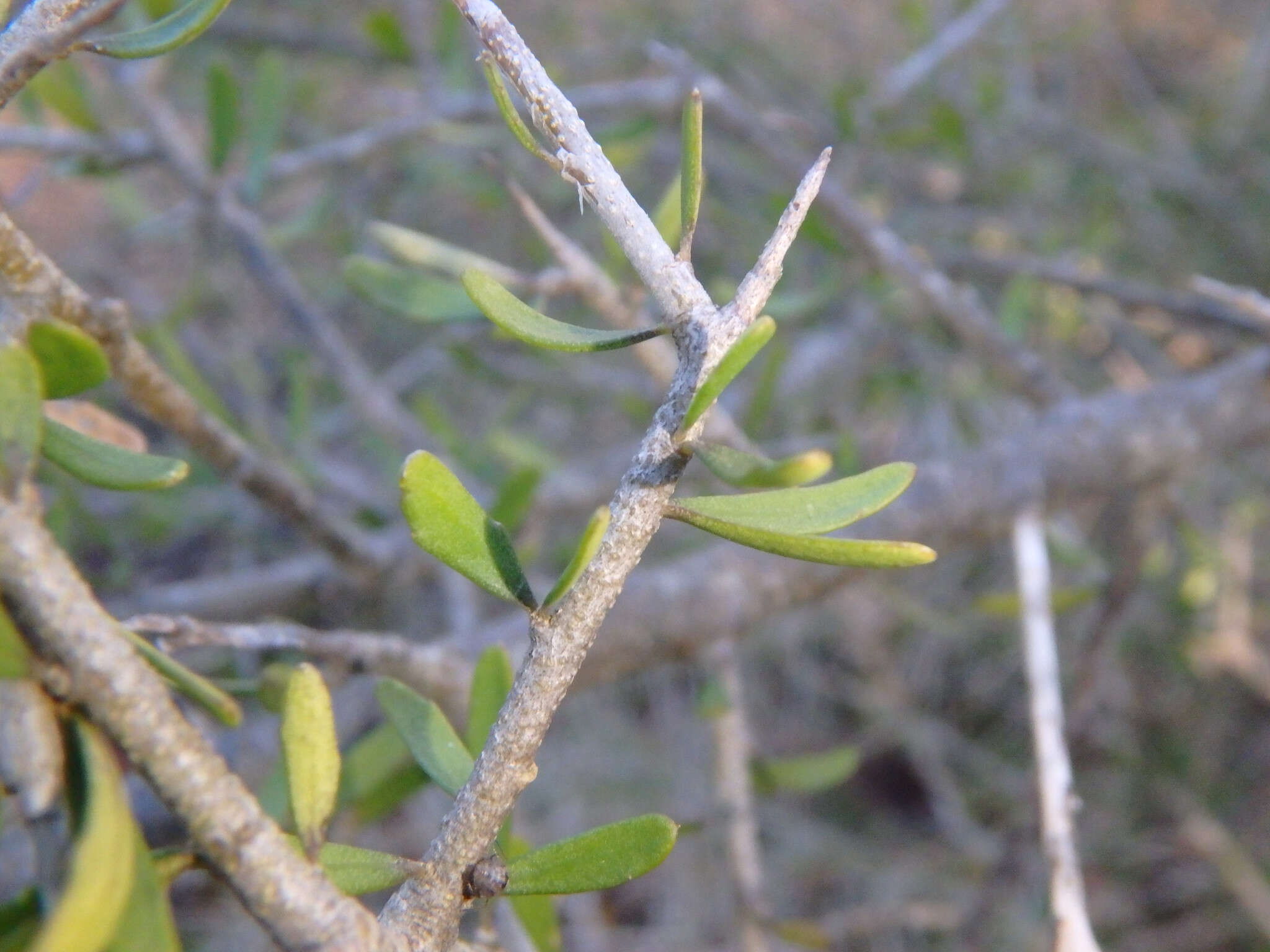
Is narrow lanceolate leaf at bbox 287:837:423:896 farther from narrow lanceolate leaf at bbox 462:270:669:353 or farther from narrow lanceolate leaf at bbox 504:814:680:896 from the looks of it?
narrow lanceolate leaf at bbox 462:270:669:353

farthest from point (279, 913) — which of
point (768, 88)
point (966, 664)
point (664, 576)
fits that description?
point (768, 88)

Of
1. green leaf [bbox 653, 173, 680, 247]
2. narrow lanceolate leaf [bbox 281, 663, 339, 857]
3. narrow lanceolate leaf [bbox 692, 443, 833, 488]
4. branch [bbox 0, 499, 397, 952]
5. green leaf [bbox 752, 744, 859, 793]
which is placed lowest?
branch [bbox 0, 499, 397, 952]

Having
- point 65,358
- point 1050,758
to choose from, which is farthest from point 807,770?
point 65,358

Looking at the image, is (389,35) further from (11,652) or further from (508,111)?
(11,652)

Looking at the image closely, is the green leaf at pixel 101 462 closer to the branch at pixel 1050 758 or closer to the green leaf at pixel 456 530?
the green leaf at pixel 456 530

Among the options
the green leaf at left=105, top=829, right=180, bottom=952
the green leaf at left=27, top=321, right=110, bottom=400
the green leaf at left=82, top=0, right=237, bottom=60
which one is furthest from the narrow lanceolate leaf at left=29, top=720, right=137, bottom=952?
the green leaf at left=82, top=0, right=237, bottom=60

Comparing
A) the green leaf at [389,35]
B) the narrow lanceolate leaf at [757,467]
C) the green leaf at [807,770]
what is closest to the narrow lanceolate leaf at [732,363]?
the narrow lanceolate leaf at [757,467]
